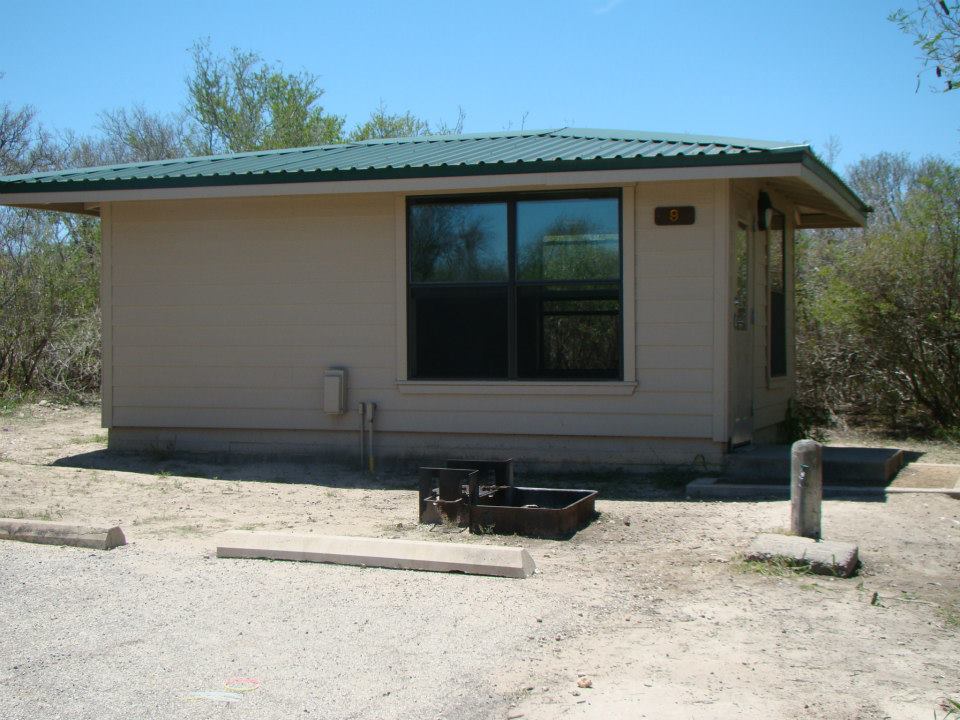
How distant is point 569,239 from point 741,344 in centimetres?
194

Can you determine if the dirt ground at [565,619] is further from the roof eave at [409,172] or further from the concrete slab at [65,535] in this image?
the roof eave at [409,172]

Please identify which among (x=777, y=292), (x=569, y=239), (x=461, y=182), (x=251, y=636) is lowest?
(x=251, y=636)

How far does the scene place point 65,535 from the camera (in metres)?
6.39

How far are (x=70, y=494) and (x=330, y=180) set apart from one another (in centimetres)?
358

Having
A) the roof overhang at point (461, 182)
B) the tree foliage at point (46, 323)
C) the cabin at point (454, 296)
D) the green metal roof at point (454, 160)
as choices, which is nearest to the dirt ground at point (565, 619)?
the cabin at point (454, 296)

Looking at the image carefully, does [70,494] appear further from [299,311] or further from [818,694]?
[818,694]

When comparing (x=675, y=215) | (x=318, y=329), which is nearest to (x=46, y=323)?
(x=318, y=329)

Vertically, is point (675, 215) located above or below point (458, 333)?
above

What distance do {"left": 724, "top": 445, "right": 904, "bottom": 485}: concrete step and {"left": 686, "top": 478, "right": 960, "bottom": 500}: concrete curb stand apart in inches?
8.1

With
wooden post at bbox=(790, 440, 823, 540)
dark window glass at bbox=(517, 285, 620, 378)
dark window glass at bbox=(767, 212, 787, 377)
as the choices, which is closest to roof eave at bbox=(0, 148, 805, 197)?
dark window glass at bbox=(517, 285, 620, 378)

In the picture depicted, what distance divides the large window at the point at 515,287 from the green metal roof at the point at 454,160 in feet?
1.73

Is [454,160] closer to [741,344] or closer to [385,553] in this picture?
[741,344]

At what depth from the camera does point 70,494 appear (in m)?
8.42

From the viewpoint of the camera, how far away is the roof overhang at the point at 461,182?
8.37m
